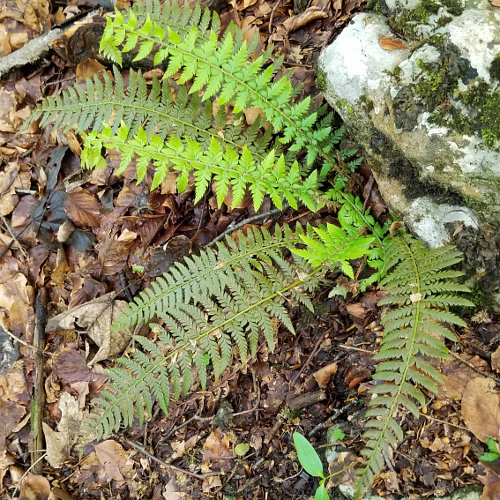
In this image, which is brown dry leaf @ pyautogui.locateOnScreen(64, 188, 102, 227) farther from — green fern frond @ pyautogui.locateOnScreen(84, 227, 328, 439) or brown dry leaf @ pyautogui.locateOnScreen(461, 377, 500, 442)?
brown dry leaf @ pyautogui.locateOnScreen(461, 377, 500, 442)

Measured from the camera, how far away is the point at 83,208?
4.33 meters

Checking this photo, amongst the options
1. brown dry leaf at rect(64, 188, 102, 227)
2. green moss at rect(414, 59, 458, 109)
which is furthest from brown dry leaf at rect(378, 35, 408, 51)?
brown dry leaf at rect(64, 188, 102, 227)

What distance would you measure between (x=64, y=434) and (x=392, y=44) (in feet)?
13.1

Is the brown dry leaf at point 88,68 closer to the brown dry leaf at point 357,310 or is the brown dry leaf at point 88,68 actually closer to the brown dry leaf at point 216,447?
the brown dry leaf at point 357,310

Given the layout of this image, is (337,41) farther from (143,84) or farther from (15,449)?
(15,449)

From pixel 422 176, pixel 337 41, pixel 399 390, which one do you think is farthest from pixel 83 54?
pixel 399 390

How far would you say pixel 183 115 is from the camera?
340 centimetres

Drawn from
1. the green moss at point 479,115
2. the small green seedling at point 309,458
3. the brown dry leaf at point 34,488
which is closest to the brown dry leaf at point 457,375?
the small green seedling at point 309,458

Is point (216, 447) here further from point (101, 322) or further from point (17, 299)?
A: point (17, 299)

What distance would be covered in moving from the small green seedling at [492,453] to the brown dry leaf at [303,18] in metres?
3.12

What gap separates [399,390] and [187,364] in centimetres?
128

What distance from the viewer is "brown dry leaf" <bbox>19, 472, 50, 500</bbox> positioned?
3.97m

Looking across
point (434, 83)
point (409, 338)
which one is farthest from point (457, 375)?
point (434, 83)

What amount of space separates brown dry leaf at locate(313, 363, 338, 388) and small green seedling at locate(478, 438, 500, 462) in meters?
0.96
